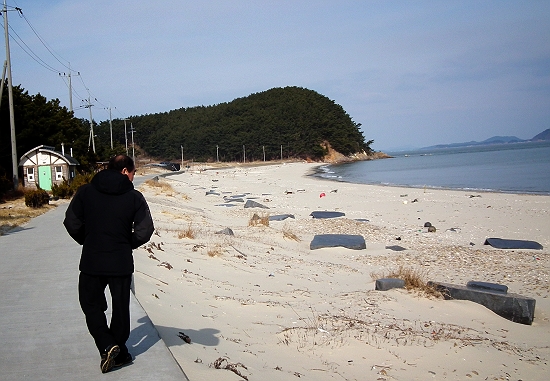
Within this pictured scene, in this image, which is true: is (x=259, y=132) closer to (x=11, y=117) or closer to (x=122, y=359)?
(x=11, y=117)

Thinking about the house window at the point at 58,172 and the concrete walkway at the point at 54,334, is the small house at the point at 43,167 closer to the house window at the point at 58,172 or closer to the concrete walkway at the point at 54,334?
the house window at the point at 58,172

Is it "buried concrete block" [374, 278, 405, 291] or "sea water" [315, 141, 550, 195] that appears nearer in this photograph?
"buried concrete block" [374, 278, 405, 291]

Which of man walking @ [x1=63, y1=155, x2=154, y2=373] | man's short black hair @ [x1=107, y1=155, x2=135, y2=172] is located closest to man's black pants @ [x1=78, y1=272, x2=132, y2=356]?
man walking @ [x1=63, y1=155, x2=154, y2=373]

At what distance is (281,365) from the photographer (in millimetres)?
5453

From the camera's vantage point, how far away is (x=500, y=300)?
8.25 m

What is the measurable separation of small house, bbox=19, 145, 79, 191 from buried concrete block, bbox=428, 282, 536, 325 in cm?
2527

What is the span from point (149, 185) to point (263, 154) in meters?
107

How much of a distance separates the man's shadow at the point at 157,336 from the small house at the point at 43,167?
25701 mm

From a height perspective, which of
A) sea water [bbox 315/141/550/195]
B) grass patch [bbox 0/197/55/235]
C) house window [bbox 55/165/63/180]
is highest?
house window [bbox 55/165/63/180]

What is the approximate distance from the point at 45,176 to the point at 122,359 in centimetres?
2772

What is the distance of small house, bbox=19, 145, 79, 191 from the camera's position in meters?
29.6

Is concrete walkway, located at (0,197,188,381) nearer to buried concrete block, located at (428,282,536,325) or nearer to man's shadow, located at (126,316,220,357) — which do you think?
man's shadow, located at (126,316,220,357)

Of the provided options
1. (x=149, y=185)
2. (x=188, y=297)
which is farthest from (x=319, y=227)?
(x=149, y=185)

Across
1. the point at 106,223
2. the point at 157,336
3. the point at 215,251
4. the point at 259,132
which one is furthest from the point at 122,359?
the point at 259,132
